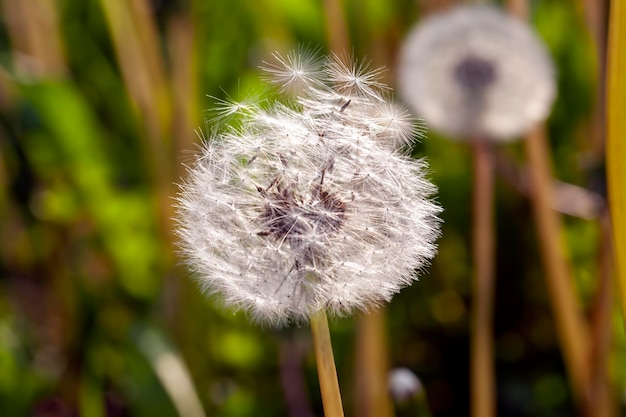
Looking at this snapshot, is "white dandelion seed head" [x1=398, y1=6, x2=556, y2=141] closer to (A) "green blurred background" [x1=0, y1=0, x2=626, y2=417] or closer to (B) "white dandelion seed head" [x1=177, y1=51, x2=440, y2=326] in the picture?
(A) "green blurred background" [x1=0, y1=0, x2=626, y2=417]

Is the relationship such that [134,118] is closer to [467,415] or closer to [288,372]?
[288,372]

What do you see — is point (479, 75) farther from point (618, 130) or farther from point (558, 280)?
point (618, 130)

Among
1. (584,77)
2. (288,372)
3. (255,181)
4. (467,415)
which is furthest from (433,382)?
(255,181)

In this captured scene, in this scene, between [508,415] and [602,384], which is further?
[508,415]

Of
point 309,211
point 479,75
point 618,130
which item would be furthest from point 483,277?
point 309,211

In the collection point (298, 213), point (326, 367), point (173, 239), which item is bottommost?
point (326, 367)

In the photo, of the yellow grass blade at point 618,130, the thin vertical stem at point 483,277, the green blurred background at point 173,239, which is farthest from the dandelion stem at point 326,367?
the green blurred background at point 173,239

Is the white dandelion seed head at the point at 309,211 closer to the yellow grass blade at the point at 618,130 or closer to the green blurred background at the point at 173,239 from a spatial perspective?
the yellow grass blade at the point at 618,130
